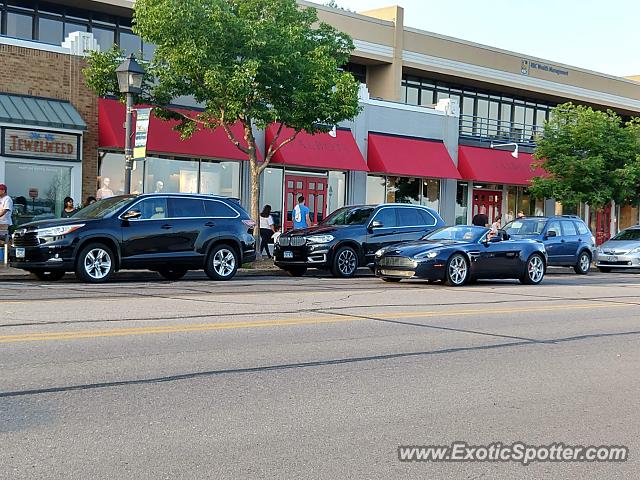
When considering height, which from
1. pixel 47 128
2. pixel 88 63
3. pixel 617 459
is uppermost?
pixel 88 63

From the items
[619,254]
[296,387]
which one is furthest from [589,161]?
[296,387]

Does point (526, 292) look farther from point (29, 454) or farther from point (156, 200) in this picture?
point (29, 454)

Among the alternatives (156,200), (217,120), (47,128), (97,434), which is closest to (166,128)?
(217,120)

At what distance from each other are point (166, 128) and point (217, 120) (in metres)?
1.92

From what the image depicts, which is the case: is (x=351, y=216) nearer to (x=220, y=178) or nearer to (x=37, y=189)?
(x=220, y=178)

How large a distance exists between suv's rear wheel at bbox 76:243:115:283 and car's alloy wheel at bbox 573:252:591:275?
49.8 ft

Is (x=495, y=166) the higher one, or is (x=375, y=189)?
(x=495, y=166)

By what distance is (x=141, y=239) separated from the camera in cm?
1686

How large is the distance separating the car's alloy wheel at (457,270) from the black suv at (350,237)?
3.21m

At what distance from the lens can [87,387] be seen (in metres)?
6.76

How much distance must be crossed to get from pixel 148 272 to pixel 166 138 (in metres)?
5.92

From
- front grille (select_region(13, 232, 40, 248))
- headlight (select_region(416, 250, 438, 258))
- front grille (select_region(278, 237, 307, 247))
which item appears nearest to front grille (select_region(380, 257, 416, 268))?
headlight (select_region(416, 250, 438, 258))

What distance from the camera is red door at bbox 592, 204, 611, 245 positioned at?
43438 millimetres

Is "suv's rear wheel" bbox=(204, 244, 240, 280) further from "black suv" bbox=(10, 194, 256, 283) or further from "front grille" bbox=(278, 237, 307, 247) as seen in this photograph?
"front grille" bbox=(278, 237, 307, 247)
